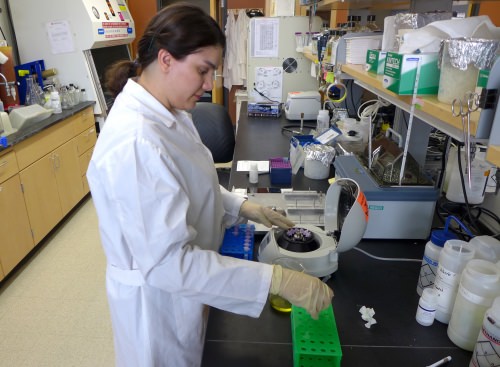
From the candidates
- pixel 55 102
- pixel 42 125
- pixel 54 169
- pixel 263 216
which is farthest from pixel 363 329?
pixel 55 102

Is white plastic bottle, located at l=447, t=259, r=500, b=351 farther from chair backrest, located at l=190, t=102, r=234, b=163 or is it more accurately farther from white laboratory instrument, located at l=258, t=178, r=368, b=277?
chair backrest, located at l=190, t=102, r=234, b=163

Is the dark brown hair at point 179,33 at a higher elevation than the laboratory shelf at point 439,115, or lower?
higher

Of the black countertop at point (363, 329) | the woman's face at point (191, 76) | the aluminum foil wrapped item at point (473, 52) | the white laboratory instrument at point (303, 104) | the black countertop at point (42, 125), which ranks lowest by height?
the black countertop at point (363, 329)

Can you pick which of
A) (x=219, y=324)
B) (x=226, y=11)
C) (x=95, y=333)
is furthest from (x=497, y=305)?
(x=226, y=11)

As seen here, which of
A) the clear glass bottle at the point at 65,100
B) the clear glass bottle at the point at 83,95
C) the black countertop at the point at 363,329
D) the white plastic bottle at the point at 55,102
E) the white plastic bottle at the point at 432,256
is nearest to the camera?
the black countertop at the point at 363,329

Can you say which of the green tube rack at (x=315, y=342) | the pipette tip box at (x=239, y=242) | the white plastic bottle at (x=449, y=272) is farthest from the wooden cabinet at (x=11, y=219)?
the white plastic bottle at (x=449, y=272)

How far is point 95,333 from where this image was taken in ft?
6.63

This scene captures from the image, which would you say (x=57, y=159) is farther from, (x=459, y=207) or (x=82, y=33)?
(x=459, y=207)

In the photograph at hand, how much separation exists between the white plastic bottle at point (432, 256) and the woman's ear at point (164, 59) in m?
0.83

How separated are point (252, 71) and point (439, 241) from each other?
264 centimetres

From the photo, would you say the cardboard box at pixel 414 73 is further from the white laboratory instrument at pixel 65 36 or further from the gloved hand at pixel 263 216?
the white laboratory instrument at pixel 65 36

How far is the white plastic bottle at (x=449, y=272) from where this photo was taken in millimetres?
907

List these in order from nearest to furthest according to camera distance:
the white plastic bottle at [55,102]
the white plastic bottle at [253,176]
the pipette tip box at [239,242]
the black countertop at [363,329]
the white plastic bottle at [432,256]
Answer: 1. the black countertop at [363,329]
2. the white plastic bottle at [432,256]
3. the pipette tip box at [239,242]
4. the white plastic bottle at [253,176]
5. the white plastic bottle at [55,102]

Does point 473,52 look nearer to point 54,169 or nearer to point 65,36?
point 54,169
